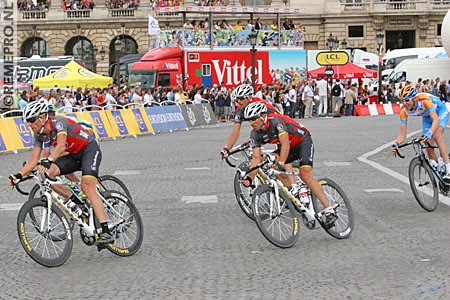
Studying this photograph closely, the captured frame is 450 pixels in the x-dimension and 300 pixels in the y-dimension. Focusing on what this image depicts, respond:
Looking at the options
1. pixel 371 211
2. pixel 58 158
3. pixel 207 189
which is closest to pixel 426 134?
pixel 371 211

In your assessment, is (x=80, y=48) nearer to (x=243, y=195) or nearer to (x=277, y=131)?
(x=243, y=195)

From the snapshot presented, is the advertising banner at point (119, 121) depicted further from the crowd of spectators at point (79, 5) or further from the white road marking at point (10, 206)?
the crowd of spectators at point (79, 5)

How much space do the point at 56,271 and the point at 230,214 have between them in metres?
3.95

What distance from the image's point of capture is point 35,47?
78312mm

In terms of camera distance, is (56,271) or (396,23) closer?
Answer: (56,271)

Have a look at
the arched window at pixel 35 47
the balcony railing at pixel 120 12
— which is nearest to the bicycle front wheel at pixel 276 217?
the balcony railing at pixel 120 12

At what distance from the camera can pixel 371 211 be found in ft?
41.1

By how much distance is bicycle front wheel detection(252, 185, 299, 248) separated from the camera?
9.77 m

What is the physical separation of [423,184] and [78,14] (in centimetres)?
6680

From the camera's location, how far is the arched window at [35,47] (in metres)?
78.0

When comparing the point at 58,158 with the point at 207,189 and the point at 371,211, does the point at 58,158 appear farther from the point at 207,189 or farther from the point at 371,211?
the point at 207,189

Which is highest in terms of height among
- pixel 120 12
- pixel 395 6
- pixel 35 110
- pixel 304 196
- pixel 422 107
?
pixel 395 6

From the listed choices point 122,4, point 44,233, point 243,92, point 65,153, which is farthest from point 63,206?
point 122,4

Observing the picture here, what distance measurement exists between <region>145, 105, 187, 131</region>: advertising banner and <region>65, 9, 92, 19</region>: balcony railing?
44.6m
